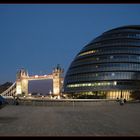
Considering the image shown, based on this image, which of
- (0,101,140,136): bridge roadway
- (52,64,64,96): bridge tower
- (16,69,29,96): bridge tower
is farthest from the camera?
(16,69,29,96): bridge tower

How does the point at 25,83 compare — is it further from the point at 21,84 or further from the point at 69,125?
the point at 69,125

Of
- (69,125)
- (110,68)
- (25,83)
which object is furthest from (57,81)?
(69,125)

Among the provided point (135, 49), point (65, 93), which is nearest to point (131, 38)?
point (135, 49)

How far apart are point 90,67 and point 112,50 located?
38.9 ft

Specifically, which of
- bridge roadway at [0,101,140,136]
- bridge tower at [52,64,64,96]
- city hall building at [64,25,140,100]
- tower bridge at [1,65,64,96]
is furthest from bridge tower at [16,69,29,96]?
bridge roadway at [0,101,140,136]

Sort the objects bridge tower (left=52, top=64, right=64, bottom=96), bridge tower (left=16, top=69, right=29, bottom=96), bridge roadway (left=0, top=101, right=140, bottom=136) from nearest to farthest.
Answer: bridge roadway (left=0, top=101, right=140, bottom=136) → bridge tower (left=52, top=64, right=64, bottom=96) → bridge tower (left=16, top=69, right=29, bottom=96)

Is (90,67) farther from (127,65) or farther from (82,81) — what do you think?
(127,65)

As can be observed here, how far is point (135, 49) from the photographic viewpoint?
112875 mm

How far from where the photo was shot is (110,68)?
111438 mm

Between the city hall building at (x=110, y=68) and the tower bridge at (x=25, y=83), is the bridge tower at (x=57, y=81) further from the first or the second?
the city hall building at (x=110, y=68)

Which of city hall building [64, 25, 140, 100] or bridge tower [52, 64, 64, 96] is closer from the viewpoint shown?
city hall building [64, 25, 140, 100]

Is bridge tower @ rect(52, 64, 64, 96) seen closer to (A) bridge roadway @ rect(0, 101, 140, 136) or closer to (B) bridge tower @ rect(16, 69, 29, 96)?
(B) bridge tower @ rect(16, 69, 29, 96)

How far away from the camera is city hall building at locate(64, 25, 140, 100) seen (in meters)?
111

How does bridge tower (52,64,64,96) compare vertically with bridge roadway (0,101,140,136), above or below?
above
